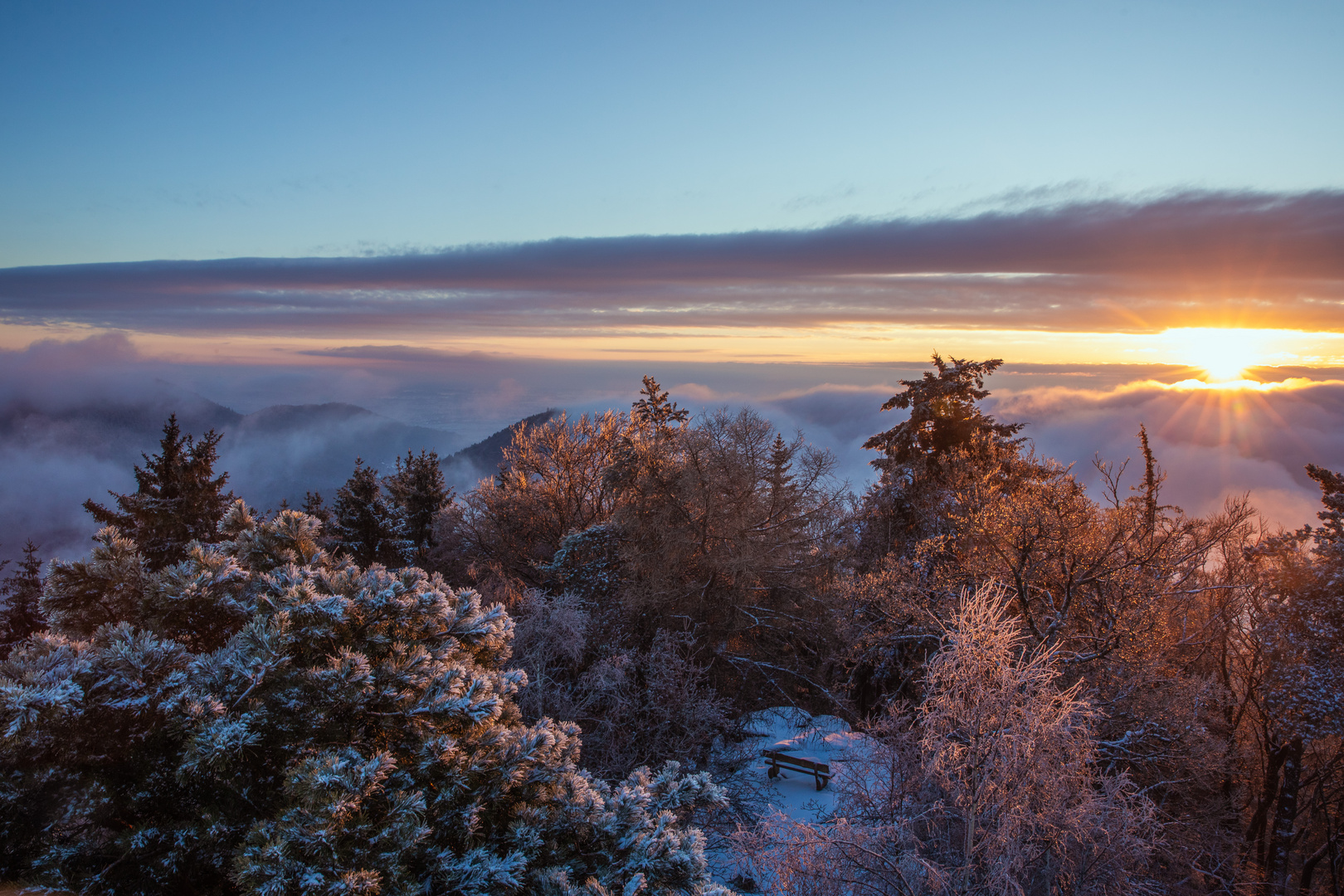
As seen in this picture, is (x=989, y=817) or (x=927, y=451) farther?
(x=927, y=451)

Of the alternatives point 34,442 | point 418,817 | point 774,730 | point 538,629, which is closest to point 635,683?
A: point 538,629

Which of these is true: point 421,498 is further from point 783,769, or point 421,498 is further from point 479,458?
point 479,458

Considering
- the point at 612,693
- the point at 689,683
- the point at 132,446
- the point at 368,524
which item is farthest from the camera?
the point at 132,446

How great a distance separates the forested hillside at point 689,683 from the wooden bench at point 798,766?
0.54 metres

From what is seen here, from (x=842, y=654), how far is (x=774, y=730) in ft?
9.31

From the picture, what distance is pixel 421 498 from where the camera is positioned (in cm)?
3416

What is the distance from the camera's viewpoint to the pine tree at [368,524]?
32062mm

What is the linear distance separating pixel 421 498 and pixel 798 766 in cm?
2488

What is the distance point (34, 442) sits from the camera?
16362 cm

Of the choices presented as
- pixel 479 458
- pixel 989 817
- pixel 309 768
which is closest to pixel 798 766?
pixel 989 817

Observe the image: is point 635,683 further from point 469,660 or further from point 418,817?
point 418,817

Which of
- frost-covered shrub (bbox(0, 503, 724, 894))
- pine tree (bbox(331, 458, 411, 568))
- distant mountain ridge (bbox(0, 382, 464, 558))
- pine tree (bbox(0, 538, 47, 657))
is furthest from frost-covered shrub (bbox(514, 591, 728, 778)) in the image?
distant mountain ridge (bbox(0, 382, 464, 558))

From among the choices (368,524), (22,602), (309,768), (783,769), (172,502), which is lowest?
(783,769)

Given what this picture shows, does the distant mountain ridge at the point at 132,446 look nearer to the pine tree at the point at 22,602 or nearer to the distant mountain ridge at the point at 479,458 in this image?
the distant mountain ridge at the point at 479,458
